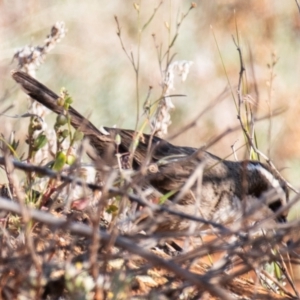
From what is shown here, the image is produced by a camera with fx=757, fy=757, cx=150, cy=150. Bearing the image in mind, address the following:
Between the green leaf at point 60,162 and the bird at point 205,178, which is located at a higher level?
the bird at point 205,178

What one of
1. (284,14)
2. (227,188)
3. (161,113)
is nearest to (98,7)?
(284,14)

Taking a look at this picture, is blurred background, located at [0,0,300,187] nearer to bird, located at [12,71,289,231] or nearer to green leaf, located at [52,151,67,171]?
bird, located at [12,71,289,231]

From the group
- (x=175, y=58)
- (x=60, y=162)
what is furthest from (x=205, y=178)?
(x=60, y=162)

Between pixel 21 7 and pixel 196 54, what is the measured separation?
1.75 m

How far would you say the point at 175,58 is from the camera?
7.23 meters

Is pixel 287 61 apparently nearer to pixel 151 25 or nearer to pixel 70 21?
pixel 151 25

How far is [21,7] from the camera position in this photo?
7.14 m

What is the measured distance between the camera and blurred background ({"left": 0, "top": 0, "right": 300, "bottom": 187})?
694 centimetres

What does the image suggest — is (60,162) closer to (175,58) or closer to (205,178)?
(205,178)

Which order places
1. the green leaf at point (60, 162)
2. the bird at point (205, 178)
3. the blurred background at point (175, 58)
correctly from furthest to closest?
the blurred background at point (175, 58) → the bird at point (205, 178) → the green leaf at point (60, 162)

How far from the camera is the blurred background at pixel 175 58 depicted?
6.94 meters

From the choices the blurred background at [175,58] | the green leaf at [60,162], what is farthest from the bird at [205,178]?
the green leaf at [60,162]

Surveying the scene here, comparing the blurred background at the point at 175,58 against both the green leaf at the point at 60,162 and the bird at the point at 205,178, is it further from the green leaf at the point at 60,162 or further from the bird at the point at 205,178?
the green leaf at the point at 60,162

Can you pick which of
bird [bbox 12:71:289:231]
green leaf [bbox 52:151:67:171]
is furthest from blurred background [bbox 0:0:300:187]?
green leaf [bbox 52:151:67:171]
